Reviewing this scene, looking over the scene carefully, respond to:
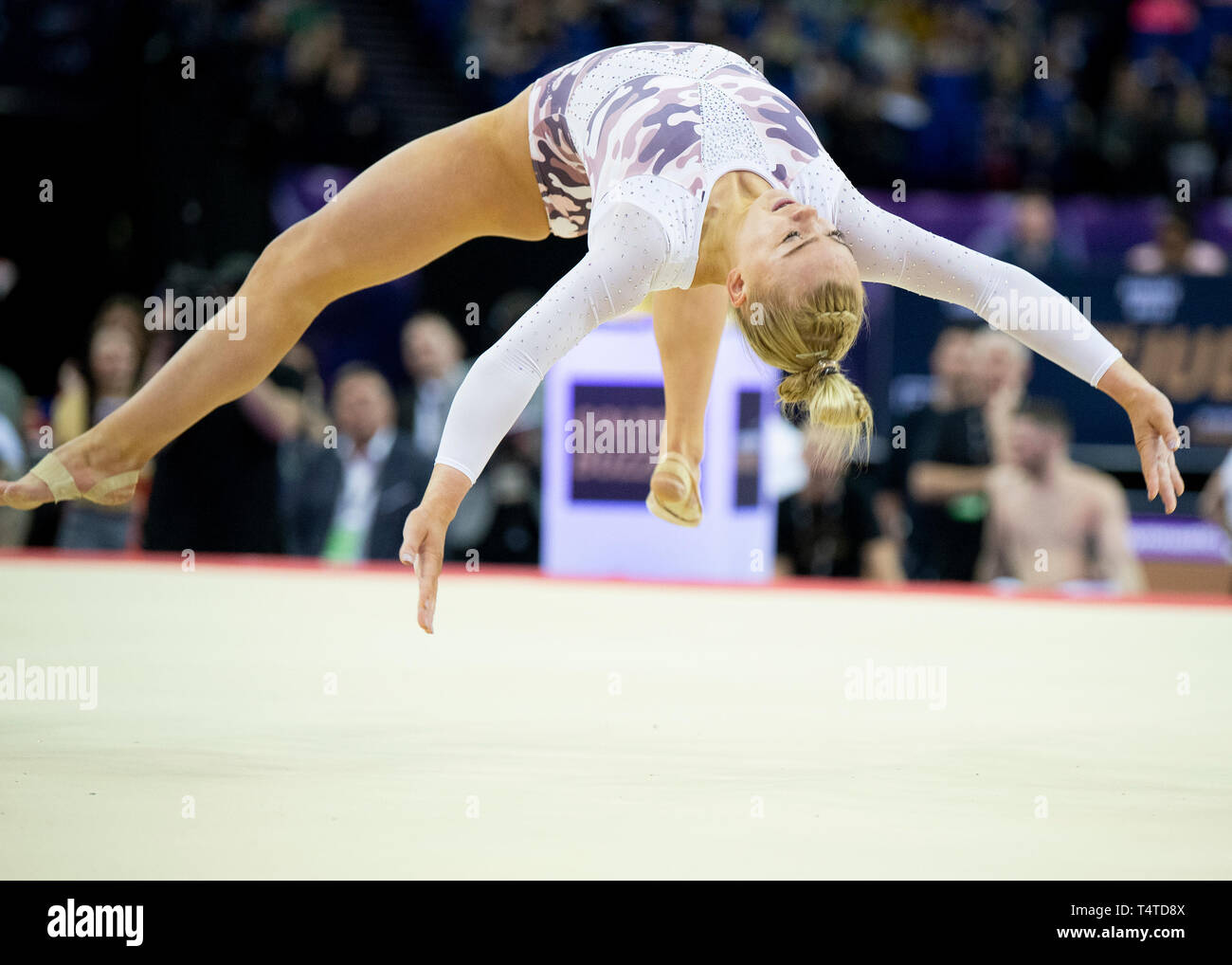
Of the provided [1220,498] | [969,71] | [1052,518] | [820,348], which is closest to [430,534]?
[820,348]

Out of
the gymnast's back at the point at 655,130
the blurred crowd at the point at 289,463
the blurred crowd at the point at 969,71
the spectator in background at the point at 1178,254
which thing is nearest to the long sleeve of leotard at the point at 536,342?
the gymnast's back at the point at 655,130

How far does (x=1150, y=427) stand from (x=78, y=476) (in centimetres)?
210

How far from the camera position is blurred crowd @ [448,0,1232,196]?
8.29m

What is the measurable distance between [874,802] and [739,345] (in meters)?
3.52

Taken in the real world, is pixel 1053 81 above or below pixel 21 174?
above

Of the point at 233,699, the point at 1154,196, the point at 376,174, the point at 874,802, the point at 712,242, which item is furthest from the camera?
the point at 1154,196

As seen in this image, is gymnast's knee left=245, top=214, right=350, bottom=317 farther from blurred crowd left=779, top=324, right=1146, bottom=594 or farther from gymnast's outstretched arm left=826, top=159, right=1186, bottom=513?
blurred crowd left=779, top=324, right=1146, bottom=594

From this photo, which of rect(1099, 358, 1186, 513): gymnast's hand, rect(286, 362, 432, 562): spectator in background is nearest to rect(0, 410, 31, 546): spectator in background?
rect(286, 362, 432, 562): spectator in background

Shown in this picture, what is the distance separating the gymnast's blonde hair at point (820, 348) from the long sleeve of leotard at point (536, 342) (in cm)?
26

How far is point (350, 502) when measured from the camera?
6.27m

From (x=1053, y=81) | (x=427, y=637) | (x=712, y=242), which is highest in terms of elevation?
(x=1053, y=81)

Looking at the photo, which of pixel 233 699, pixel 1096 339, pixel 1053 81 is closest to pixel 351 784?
pixel 233 699

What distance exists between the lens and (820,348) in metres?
2.79

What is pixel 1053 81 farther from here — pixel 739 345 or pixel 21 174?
pixel 21 174
